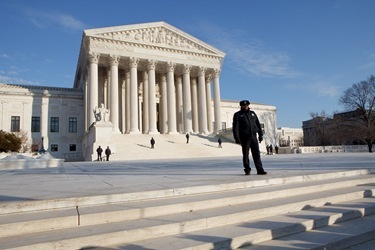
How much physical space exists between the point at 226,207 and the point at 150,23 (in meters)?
46.4

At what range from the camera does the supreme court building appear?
4309 centimetres

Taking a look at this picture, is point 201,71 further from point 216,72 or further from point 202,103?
point 202,103

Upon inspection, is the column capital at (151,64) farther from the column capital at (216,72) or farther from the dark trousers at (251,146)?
the dark trousers at (251,146)

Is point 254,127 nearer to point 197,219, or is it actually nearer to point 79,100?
point 197,219

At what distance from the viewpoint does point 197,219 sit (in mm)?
4027

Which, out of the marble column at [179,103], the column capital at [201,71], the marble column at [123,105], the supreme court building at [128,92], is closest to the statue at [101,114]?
the supreme court building at [128,92]

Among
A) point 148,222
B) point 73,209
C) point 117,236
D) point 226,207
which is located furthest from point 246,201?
point 73,209

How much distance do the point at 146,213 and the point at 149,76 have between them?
4242cm

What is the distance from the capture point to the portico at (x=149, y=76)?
4241cm

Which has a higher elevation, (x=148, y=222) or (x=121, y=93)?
(x=121, y=93)

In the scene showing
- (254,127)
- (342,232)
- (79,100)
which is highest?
(79,100)

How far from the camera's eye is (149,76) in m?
45.4

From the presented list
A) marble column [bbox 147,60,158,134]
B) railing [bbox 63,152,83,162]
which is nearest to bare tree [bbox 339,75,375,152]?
marble column [bbox 147,60,158,134]

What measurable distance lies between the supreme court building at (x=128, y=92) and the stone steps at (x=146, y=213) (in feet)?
124
